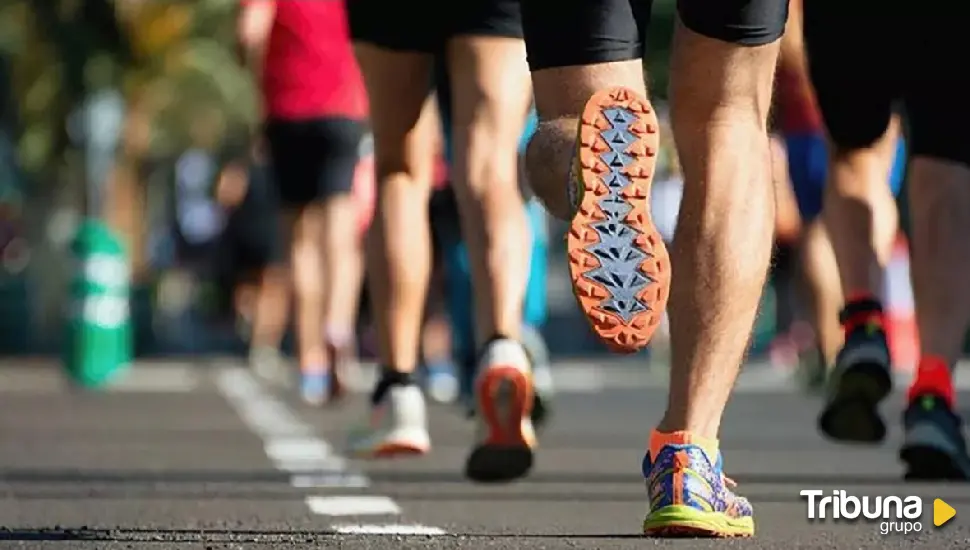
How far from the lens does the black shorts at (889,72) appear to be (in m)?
6.09

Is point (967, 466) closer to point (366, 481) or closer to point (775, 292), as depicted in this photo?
point (366, 481)

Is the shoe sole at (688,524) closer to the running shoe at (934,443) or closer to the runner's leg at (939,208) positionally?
the running shoe at (934,443)

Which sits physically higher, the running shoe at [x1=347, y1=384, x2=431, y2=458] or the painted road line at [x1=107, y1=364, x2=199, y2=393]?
the painted road line at [x1=107, y1=364, x2=199, y2=393]

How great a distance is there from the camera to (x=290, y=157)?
10.6 m

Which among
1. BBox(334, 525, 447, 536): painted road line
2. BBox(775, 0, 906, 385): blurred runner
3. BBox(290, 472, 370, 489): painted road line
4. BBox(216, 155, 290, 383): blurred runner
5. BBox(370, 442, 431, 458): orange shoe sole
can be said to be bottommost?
BBox(334, 525, 447, 536): painted road line

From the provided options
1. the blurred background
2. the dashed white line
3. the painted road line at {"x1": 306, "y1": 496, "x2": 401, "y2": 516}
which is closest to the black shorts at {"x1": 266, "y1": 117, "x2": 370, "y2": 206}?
the dashed white line

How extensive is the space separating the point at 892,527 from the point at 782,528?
0.21 m

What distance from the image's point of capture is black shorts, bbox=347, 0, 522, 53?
6.11m

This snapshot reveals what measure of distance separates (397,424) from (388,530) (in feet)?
6.10

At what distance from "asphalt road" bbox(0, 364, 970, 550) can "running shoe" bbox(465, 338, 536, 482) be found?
68mm

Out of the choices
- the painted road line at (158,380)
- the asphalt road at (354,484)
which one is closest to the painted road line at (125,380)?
the painted road line at (158,380)

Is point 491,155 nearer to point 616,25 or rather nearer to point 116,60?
point 616,25

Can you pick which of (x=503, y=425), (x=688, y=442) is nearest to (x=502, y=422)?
(x=503, y=425)

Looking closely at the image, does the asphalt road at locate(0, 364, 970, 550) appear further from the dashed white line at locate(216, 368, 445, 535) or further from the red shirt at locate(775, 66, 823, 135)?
the red shirt at locate(775, 66, 823, 135)
